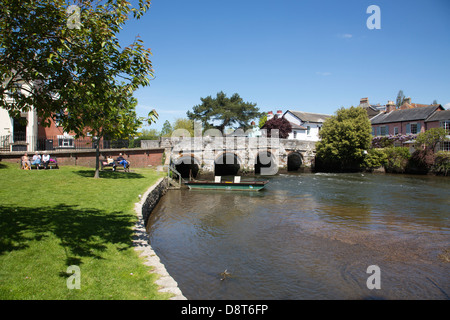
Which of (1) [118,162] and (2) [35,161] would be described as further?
(1) [118,162]

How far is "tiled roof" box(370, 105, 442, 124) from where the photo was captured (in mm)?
45156

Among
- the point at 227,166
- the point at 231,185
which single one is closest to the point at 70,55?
the point at 231,185

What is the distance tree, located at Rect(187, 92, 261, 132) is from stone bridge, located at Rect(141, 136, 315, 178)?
13365 mm

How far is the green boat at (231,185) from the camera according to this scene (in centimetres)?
2519

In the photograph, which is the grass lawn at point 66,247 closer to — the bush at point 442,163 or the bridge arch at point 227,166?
the bridge arch at point 227,166

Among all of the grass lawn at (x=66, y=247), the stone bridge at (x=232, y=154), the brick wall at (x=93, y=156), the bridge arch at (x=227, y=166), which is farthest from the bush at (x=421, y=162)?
the grass lawn at (x=66, y=247)

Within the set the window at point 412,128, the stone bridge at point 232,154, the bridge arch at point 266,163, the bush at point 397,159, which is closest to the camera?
the stone bridge at point 232,154

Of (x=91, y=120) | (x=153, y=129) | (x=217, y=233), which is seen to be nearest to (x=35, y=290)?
(x=91, y=120)

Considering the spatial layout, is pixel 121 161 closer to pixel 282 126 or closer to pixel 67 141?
pixel 67 141

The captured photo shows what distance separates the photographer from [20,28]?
6.90 meters

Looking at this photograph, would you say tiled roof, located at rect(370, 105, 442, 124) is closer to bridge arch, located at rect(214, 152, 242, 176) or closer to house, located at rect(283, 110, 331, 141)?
house, located at rect(283, 110, 331, 141)

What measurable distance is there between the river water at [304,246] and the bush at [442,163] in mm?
18036

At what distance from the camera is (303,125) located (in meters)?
58.6

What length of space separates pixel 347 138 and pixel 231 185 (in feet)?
71.1
